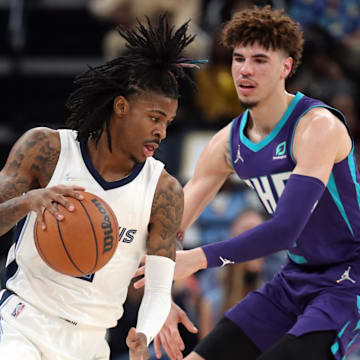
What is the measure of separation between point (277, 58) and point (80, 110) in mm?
1230

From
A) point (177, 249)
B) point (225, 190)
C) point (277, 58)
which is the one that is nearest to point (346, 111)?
point (225, 190)

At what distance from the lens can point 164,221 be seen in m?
3.74

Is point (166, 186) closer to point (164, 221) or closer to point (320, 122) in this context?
point (164, 221)

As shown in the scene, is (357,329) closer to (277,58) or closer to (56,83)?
(277,58)

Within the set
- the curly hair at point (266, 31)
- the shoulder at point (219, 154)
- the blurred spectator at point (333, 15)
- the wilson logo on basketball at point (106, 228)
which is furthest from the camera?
the blurred spectator at point (333, 15)

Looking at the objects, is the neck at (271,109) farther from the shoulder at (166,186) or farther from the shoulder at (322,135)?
the shoulder at (166,186)

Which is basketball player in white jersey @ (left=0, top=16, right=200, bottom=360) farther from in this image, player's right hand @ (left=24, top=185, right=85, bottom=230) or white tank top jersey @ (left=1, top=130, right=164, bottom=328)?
player's right hand @ (left=24, top=185, right=85, bottom=230)

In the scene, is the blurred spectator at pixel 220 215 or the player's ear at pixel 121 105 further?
the blurred spectator at pixel 220 215

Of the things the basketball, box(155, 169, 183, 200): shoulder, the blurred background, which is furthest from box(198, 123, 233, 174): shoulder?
the blurred background

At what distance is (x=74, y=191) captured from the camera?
322 centimetres

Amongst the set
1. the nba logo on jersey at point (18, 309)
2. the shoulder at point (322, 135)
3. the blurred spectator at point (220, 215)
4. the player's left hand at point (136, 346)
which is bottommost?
the blurred spectator at point (220, 215)

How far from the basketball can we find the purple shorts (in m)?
1.16

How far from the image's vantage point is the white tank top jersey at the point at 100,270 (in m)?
3.54

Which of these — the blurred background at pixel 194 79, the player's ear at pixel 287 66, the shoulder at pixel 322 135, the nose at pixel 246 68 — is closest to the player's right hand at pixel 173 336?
the shoulder at pixel 322 135
